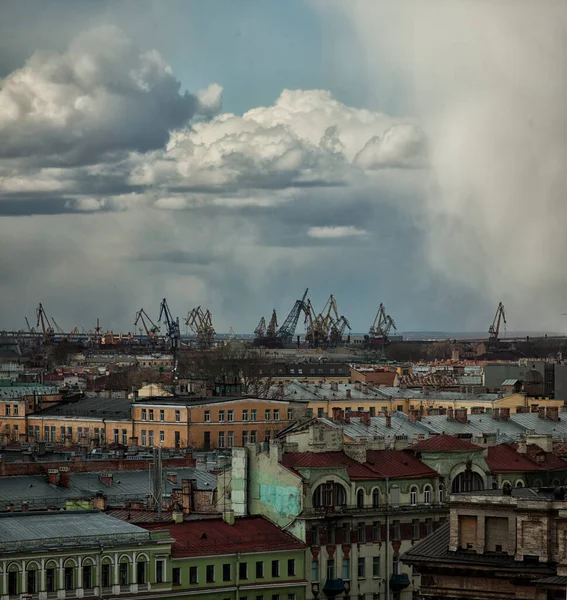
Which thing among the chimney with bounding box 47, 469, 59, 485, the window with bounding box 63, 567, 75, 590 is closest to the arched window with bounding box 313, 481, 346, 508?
the chimney with bounding box 47, 469, 59, 485

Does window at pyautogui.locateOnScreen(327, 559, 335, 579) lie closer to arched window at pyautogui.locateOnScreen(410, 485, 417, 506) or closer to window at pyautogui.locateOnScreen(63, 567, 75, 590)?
arched window at pyautogui.locateOnScreen(410, 485, 417, 506)

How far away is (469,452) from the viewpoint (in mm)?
89625

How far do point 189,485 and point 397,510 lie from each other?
8800mm

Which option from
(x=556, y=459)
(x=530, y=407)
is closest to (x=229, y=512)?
(x=556, y=459)

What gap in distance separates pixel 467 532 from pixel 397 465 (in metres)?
22.2

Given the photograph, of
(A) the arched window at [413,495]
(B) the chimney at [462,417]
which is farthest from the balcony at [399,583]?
(B) the chimney at [462,417]

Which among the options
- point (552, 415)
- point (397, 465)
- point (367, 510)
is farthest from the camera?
point (552, 415)

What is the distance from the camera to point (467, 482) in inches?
3511

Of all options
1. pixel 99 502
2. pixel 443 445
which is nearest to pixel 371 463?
pixel 443 445

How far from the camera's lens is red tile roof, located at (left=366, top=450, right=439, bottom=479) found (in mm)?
86562

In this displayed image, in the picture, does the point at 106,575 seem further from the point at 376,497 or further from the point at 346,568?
the point at 376,497

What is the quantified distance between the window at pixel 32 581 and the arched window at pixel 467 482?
2502cm

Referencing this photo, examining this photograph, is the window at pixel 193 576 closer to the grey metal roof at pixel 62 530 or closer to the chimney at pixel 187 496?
the grey metal roof at pixel 62 530

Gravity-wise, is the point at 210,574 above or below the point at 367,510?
below
